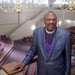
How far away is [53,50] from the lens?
209 centimetres

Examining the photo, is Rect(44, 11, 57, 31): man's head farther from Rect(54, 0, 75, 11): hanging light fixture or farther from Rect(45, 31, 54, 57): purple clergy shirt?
Rect(54, 0, 75, 11): hanging light fixture

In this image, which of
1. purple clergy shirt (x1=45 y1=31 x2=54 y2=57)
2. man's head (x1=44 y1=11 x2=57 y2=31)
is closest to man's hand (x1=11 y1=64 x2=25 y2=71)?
purple clergy shirt (x1=45 y1=31 x2=54 y2=57)

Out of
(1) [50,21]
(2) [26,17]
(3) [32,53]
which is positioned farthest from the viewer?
(2) [26,17]

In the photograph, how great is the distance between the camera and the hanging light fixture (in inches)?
436

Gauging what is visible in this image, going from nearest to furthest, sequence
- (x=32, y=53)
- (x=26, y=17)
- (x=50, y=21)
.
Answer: (x=50, y=21)
(x=32, y=53)
(x=26, y=17)

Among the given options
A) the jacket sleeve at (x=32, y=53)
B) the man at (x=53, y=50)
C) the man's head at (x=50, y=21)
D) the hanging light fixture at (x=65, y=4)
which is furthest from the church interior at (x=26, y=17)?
the man's head at (x=50, y=21)

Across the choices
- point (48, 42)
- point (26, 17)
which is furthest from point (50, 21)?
point (26, 17)

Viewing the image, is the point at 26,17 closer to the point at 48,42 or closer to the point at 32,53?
the point at 32,53

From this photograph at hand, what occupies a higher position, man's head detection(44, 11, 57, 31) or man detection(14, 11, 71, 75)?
man's head detection(44, 11, 57, 31)

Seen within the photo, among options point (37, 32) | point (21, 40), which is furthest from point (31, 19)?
point (37, 32)

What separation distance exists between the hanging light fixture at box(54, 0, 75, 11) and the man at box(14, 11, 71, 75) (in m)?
9.07

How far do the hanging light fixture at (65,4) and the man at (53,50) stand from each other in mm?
9070

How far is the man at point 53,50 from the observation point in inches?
82.4

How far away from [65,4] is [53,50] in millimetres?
10118
